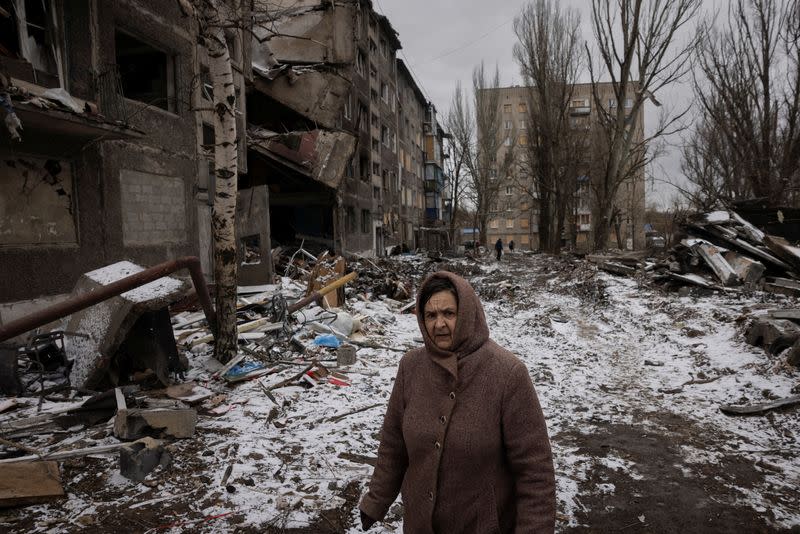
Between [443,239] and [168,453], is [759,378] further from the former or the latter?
[443,239]

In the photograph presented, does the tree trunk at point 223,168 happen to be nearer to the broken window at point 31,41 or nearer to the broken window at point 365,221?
the broken window at point 31,41

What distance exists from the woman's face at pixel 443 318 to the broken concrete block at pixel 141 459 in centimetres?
325

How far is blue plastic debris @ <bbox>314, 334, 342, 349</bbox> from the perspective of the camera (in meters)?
8.09

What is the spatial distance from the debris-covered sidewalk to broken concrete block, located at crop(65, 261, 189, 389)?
354mm

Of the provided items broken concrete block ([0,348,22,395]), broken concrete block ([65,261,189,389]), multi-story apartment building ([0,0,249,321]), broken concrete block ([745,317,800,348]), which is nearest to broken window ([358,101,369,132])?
multi-story apartment building ([0,0,249,321])

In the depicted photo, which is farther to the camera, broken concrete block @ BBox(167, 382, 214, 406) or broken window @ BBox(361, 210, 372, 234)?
broken window @ BBox(361, 210, 372, 234)

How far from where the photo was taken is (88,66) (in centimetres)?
926

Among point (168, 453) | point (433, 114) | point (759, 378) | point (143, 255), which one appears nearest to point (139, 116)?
point (143, 255)

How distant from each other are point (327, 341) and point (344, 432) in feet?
10.7

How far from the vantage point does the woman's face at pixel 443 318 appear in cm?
202

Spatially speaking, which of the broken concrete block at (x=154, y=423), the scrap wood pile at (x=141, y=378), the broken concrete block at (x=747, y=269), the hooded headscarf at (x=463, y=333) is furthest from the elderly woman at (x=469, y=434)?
the broken concrete block at (x=747, y=269)

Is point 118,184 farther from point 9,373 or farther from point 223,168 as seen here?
point 9,373

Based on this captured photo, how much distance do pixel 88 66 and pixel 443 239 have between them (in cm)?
3324

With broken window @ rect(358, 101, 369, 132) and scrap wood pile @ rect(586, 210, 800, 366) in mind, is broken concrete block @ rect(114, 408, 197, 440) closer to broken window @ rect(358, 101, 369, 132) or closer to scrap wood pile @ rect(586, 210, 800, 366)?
scrap wood pile @ rect(586, 210, 800, 366)
